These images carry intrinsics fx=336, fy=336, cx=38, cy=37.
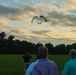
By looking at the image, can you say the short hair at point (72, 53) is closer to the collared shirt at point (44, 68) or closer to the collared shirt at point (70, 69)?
the collared shirt at point (70, 69)

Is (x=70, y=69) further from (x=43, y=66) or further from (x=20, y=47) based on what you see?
(x=20, y=47)

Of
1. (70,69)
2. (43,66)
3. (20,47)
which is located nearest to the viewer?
(43,66)

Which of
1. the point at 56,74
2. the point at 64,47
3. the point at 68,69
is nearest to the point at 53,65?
the point at 56,74

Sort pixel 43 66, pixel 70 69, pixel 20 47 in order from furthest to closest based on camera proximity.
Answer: pixel 20 47, pixel 70 69, pixel 43 66

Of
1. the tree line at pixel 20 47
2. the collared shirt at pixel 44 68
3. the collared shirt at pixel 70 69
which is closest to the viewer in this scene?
the collared shirt at pixel 44 68

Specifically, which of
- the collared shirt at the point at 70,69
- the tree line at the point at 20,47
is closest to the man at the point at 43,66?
the collared shirt at the point at 70,69

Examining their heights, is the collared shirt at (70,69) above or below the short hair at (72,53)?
below

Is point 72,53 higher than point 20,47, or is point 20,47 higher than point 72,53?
point 20,47

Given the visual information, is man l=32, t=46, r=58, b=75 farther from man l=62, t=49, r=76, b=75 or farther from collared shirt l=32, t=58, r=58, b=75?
man l=62, t=49, r=76, b=75

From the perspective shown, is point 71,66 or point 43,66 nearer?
point 43,66

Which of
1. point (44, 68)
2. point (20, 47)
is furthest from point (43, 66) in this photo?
point (20, 47)

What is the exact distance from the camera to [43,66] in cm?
657

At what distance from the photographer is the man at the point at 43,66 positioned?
21.2 feet

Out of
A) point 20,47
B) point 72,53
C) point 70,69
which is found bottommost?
point 70,69
